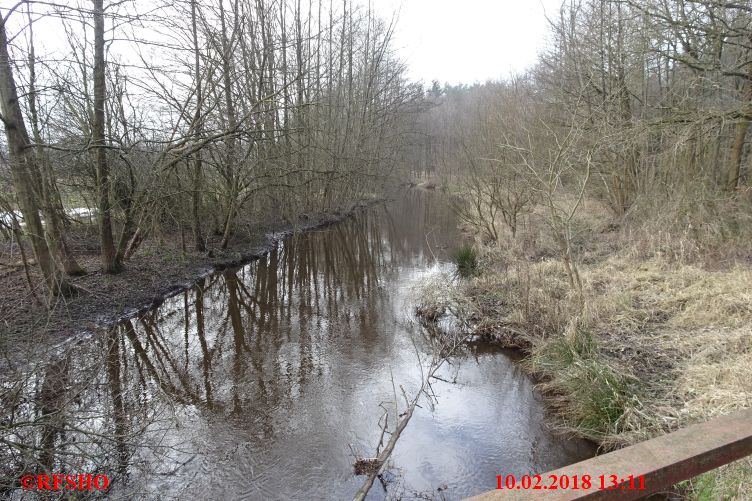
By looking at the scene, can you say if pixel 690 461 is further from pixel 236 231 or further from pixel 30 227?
pixel 236 231

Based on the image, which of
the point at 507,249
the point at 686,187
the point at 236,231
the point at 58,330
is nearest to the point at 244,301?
the point at 58,330

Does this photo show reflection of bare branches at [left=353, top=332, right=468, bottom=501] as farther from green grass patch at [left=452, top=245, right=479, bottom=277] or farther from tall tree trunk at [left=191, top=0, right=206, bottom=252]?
tall tree trunk at [left=191, top=0, right=206, bottom=252]

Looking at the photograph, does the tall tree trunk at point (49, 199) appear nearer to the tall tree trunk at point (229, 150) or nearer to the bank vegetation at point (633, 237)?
the tall tree trunk at point (229, 150)

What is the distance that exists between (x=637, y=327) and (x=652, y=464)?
19.0 feet

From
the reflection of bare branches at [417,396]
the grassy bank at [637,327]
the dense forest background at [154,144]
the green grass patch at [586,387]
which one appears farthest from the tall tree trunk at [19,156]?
the green grass patch at [586,387]

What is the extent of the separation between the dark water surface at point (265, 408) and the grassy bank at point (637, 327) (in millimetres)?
490

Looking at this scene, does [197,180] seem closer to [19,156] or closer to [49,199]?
[49,199]

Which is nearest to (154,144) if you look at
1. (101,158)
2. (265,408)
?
(101,158)

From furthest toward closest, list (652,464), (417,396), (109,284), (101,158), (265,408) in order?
(109,284)
(101,158)
(265,408)
(417,396)
(652,464)

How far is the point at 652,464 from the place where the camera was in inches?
47.3

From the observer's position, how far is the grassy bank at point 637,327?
4.24m

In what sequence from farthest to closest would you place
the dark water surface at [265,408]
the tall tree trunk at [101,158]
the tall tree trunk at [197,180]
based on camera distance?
1. the tall tree trunk at [197,180]
2. the tall tree trunk at [101,158]
3. the dark water surface at [265,408]

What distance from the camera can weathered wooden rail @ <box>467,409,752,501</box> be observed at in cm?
110

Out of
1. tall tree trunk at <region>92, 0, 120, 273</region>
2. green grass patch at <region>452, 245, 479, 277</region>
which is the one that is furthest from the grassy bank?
tall tree trunk at <region>92, 0, 120, 273</region>
